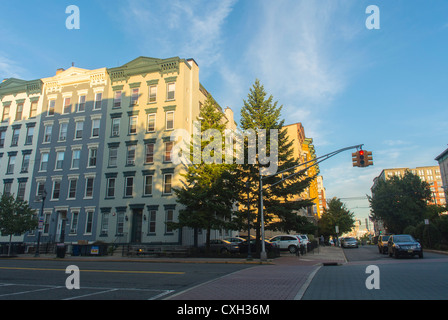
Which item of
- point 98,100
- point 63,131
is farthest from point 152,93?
point 63,131

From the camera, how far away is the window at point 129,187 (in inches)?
1286

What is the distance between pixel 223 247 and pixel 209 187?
6478mm

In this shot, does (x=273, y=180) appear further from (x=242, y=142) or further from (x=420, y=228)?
(x=420, y=228)

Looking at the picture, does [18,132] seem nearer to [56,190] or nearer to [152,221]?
[56,190]

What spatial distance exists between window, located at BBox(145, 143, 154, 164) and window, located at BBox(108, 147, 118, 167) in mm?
3810

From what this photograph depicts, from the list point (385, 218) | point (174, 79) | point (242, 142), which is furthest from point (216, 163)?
point (385, 218)

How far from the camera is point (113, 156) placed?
3438cm

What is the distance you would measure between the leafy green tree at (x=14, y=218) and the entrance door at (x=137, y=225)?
9.87 metres

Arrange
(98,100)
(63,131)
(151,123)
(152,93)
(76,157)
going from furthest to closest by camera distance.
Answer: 1. (63,131)
2. (98,100)
3. (76,157)
4. (152,93)
5. (151,123)

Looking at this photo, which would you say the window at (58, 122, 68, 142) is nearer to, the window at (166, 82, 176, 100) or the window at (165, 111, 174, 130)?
the window at (165, 111, 174, 130)

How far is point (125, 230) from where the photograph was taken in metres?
31.4

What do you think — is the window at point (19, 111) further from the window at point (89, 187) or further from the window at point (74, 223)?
the window at point (74, 223)

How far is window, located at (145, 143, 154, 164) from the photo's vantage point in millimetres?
33031
